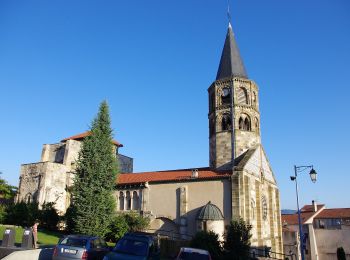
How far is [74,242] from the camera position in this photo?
45.0ft

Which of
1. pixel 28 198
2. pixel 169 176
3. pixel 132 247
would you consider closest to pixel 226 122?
pixel 169 176

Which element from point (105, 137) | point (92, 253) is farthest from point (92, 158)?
point (92, 253)

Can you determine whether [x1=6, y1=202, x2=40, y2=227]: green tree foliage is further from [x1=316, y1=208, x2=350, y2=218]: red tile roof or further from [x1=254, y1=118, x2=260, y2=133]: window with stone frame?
[x1=316, y1=208, x2=350, y2=218]: red tile roof

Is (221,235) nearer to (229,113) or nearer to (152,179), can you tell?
(152,179)

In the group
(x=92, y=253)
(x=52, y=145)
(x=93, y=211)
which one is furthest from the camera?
(x=52, y=145)

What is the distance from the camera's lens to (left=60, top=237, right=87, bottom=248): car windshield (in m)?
13.6

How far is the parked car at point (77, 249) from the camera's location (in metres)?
13.1

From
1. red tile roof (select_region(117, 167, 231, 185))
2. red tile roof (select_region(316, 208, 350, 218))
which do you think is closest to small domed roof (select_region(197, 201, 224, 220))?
red tile roof (select_region(117, 167, 231, 185))

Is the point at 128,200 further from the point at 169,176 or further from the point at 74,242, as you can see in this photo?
the point at 74,242

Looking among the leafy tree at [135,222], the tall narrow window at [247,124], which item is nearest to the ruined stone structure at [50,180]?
the leafy tree at [135,222]

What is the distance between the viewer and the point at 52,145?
4500cm

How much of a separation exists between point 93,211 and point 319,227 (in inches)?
1602

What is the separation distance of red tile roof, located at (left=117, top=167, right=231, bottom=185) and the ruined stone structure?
7.52 meters

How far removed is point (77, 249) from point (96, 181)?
15.2m
